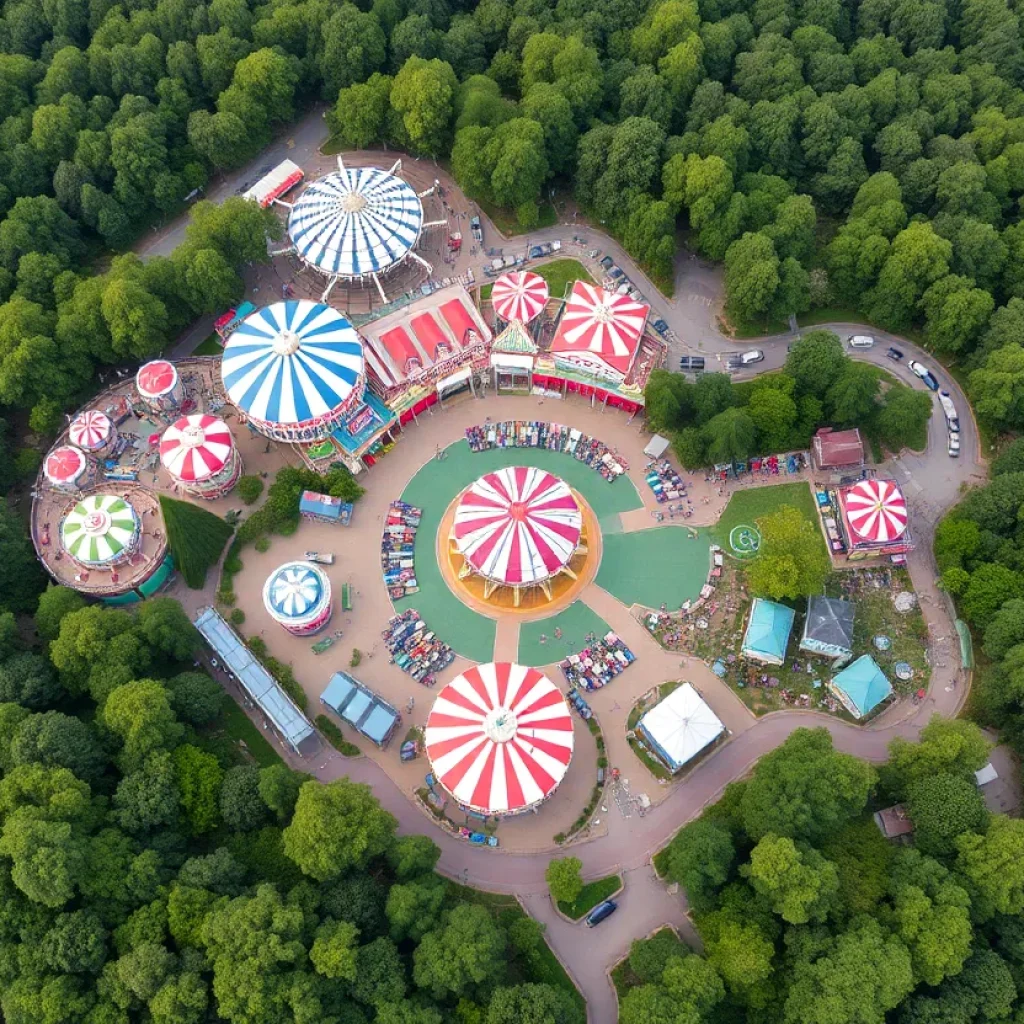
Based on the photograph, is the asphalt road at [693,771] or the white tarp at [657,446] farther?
the white tarp at [657,446]

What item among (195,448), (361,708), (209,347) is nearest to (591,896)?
(361,708)

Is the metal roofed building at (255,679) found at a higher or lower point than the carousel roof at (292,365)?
lower

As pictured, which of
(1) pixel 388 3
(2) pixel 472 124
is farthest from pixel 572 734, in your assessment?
(1) pixel 388 3

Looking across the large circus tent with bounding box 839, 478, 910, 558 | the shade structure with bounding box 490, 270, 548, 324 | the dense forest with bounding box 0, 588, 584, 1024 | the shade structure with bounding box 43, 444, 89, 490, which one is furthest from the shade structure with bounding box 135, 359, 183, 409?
the large circus tent with bounding box 839, 478, 910, 558

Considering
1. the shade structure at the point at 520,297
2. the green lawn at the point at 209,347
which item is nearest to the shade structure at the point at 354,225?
the shade structure at the point at 520,297

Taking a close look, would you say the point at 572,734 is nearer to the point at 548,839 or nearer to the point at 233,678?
the point at 548,839

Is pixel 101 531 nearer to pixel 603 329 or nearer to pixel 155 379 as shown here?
pixel 155 379

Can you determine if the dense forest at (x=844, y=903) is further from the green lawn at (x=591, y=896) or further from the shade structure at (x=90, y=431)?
the shade structure at (x=90, y=431)
